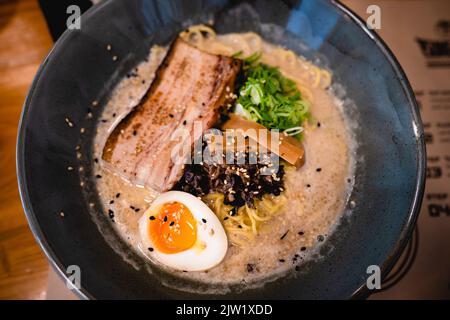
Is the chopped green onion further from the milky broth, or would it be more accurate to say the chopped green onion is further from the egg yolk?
the egg yolk

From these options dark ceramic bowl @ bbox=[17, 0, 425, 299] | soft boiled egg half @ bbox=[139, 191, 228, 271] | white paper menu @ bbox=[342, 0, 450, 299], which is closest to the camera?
dark ceramic bowl @ bbox=[17, 0, 425, 299]

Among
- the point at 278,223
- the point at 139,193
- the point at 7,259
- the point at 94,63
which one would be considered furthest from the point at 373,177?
the point at 7,259

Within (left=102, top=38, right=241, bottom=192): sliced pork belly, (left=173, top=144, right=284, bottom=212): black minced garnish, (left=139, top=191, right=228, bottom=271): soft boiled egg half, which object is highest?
(left=102, top=38, right=241, bottom=192): sliced pork belly

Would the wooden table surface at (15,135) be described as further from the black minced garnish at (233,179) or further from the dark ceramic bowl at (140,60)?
the black minced garnish at (233,179)

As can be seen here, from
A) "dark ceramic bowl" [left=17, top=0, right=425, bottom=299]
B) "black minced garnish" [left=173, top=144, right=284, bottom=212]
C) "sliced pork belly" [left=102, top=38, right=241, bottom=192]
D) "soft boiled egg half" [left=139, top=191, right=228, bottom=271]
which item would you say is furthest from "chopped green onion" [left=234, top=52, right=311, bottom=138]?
"soft boiled egg half" [left=139, top=191, right=228, bottom=271]
